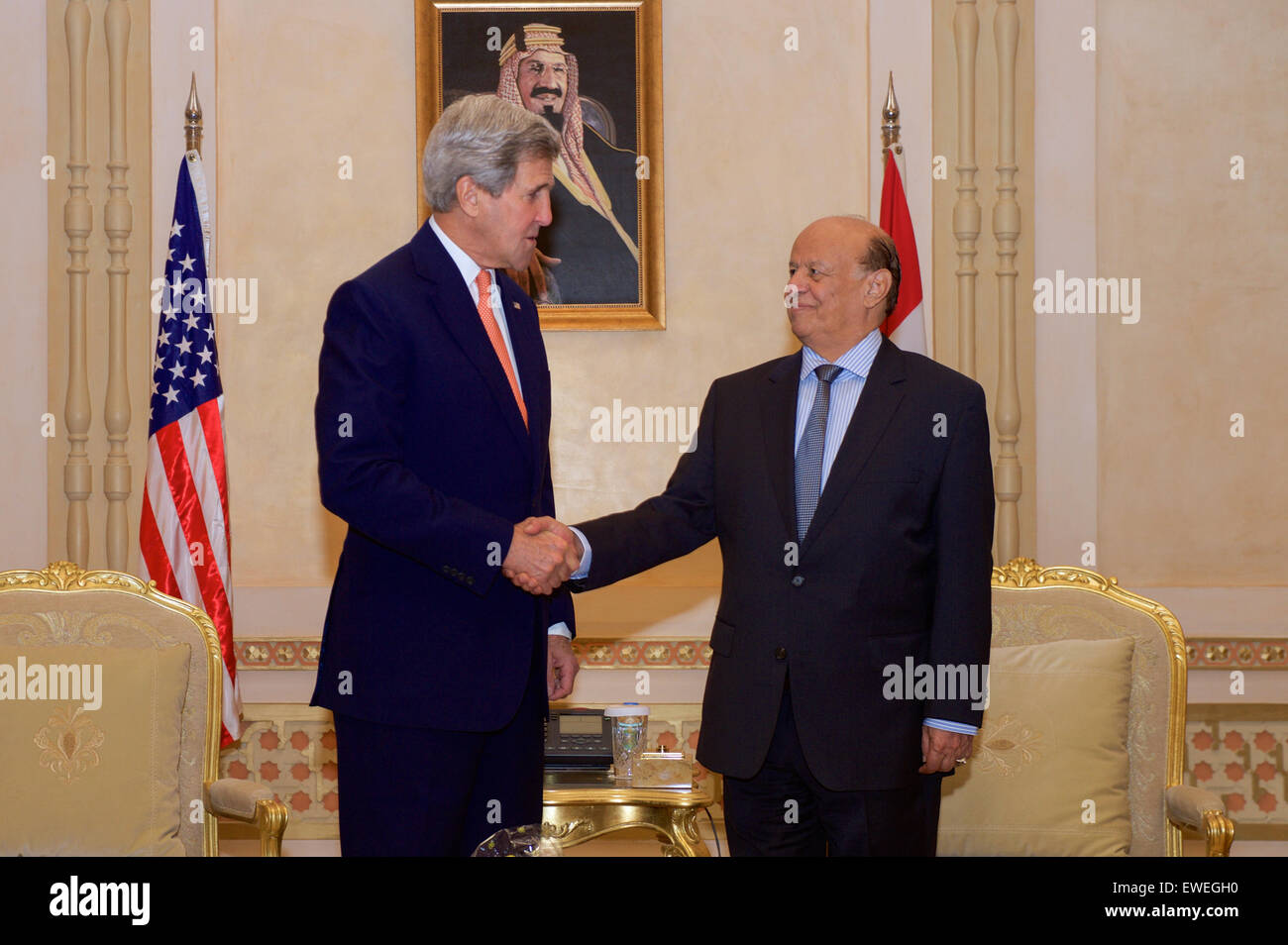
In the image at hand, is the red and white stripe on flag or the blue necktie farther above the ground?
the red and white stripe on flag

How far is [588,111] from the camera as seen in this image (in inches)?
181

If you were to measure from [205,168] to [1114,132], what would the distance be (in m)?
3.29

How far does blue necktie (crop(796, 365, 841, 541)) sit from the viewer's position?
2652mm

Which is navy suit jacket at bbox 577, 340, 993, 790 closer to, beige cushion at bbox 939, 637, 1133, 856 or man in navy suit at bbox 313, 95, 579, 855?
man in navy suit at bbox 313, 95, 579, 855

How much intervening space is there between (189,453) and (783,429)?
95.4 inches

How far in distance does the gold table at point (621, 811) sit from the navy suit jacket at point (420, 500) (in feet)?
3.45

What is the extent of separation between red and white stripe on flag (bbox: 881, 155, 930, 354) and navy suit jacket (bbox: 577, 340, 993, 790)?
172 centimetres

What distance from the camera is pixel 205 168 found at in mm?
4555

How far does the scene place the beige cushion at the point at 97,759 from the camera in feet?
10.2

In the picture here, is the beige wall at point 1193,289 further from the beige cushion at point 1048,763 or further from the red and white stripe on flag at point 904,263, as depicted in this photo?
the beige cushion at point 1048,763

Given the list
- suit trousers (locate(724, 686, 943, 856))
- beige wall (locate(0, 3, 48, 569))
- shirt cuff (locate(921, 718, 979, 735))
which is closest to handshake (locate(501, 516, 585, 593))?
suit trousers (locate(724, 686, 943, 856))

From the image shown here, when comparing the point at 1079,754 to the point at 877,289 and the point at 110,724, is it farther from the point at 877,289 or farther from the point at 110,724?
the point at 110,724
